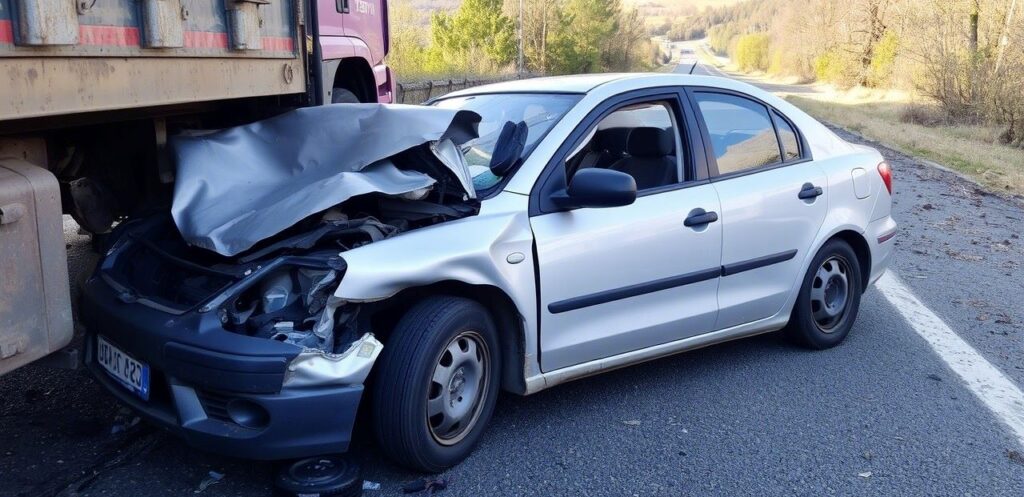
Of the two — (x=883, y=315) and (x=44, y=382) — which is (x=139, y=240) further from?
(x=883, y=315)

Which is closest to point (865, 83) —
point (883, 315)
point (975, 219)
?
point (975, 219)

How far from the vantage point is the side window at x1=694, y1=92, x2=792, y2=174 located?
4512mm

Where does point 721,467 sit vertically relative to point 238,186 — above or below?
below

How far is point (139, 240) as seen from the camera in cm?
361

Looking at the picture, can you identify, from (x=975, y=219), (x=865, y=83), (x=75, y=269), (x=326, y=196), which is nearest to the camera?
(x=326, y=196)

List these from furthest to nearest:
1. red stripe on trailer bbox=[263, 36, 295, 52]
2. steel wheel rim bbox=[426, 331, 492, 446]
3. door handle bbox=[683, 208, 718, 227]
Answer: door handle bbox=[683, 208, 718, 227], red stripe on trailer bbox=[263, 36, 295, 52], steel wheel rim bbox=[426, 331, 492, 446]

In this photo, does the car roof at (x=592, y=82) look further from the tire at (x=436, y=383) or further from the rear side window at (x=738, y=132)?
the tire at (x=436, y=383)

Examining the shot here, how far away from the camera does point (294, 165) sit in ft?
12.6

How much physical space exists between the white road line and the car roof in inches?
→ 79.4

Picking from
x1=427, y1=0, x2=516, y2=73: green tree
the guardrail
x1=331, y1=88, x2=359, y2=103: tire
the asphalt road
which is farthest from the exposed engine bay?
x1=427, y1=0, x2=516, y2=73: green tree

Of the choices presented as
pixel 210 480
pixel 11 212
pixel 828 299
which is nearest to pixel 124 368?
pixel 210 480

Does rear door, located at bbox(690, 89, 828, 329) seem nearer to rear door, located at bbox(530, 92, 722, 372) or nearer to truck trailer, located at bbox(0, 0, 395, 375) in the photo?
rear door, located at bbox(530, 92, 722, 372)

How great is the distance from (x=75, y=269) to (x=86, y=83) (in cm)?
307

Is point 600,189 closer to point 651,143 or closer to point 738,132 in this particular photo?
point 651,143
